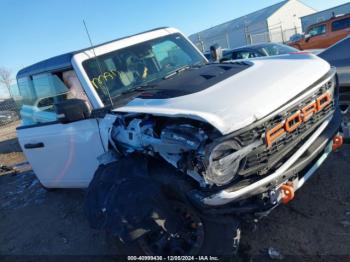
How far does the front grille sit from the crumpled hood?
0.33ft

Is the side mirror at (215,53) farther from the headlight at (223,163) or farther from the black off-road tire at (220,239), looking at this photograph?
the black off-road tire at (220,239)

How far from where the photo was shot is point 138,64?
4.34m

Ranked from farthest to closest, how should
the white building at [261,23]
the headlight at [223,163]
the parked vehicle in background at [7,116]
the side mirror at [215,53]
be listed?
the white building at [261,23] → the parked vehicle in background at [7,116] → the side mirror at [215,53] → the headlight at [223,163]

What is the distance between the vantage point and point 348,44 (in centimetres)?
518

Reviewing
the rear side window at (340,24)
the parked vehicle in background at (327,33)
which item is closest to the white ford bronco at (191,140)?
the parked vehicle in background at (327,33)

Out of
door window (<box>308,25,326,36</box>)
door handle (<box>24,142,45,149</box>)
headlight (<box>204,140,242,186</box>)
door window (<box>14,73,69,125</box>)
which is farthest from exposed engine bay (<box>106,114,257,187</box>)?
door window (<box>308,25,326,36</box>)

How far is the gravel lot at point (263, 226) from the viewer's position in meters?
3.22

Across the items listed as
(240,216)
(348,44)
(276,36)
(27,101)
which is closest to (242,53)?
(348,44)

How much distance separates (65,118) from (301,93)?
7.58 feet

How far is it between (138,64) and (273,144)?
2.13 metres

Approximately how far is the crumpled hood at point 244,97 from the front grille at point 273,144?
100mm

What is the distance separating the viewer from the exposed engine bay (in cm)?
262

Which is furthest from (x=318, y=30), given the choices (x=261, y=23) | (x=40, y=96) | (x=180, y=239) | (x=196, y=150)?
(x=261, y=23)

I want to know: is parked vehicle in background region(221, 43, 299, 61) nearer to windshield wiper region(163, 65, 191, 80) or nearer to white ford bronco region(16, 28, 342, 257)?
windshield wiper region(163, 65, 191, 80)
